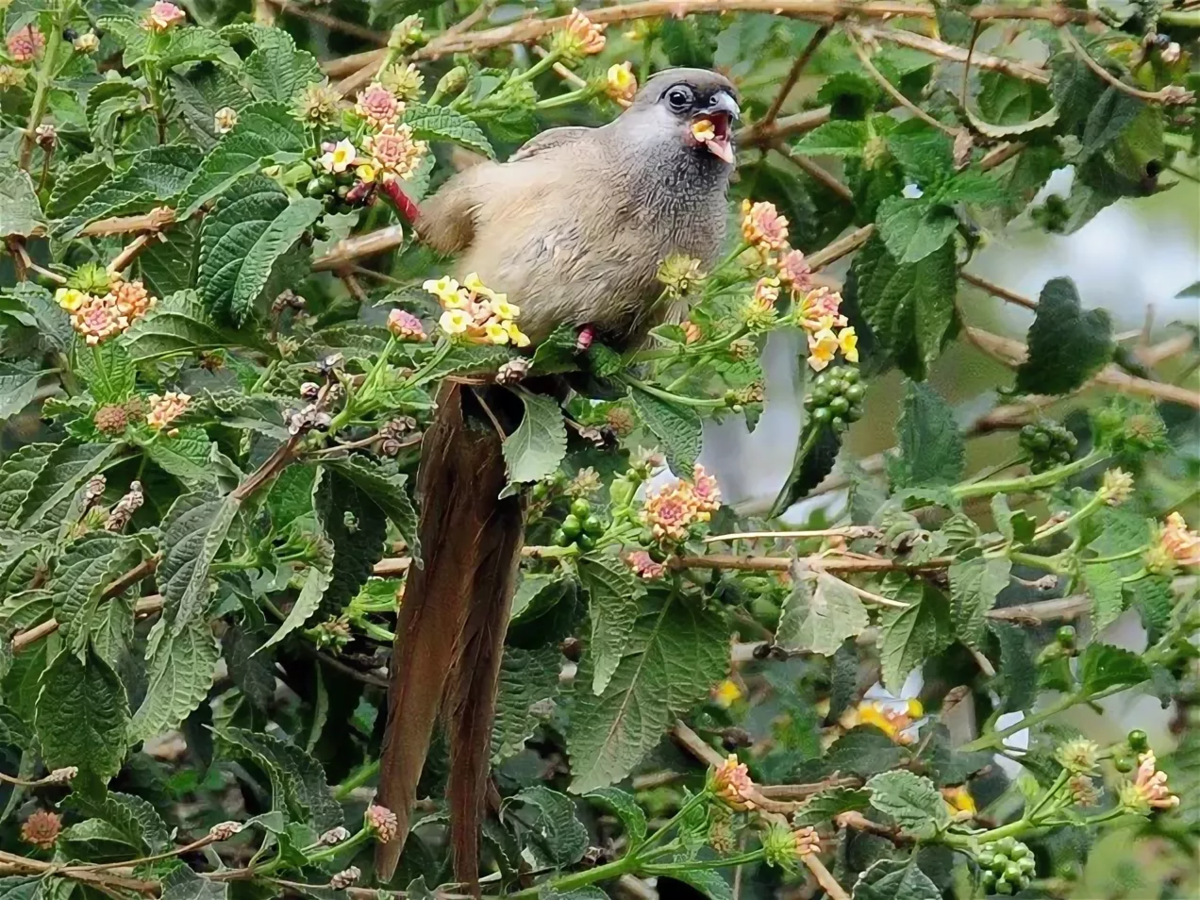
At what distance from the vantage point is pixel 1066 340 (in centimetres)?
194

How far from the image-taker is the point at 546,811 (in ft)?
4.70

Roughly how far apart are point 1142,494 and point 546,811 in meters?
0.94

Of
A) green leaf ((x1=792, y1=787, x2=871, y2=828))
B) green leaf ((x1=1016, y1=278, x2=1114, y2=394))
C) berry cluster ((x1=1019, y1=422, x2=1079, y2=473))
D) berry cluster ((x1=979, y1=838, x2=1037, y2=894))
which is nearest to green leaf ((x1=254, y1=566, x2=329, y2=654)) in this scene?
green leaf ((x1=792, y1=787, x2=871, y2=828))

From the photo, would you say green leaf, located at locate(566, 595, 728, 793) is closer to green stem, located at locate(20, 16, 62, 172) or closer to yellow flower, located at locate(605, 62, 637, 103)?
yellow flower, located at locate(605, 62, 637, 103)

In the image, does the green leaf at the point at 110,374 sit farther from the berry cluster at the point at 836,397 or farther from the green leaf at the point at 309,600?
the berry cluster at the point at 836,397

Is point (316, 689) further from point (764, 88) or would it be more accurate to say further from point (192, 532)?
point (764, 88)

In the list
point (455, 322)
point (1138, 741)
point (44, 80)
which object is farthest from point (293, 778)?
point (1138, 741)

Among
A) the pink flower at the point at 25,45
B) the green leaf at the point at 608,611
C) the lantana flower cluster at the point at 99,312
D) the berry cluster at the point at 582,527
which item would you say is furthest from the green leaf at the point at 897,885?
the pink flower at the point at 25,45

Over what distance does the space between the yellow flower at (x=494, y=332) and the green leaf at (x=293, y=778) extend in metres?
0.48

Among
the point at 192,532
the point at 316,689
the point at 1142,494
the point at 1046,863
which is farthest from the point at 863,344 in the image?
the point at 192,532

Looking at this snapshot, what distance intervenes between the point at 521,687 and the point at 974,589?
0.51 m

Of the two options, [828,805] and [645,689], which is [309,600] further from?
[828,805]

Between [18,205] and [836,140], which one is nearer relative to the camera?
[18,205]

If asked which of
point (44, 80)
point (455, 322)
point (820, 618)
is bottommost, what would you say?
point (820, 618)
